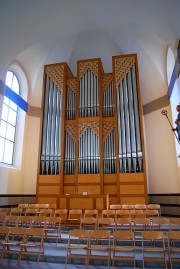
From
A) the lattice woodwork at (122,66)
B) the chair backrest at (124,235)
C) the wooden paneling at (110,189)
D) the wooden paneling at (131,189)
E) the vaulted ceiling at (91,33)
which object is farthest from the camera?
the lattice woodwork at (122,66)

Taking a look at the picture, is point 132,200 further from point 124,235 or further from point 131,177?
point 124,235

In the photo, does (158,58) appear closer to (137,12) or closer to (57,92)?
(137,12)

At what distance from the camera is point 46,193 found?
966 centimetres

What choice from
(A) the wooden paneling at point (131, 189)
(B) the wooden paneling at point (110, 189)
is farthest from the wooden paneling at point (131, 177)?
(B) the wooden paneling at point (110, 189)

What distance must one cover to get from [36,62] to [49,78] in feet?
5.24

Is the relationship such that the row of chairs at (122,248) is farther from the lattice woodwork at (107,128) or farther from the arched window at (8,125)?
the arched window at (8,125)

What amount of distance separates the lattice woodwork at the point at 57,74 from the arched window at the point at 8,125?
1761 millimetres

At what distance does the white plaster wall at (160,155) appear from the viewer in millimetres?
10352

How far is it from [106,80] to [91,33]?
8.67 feet

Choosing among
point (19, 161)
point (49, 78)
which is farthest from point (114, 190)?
point (49, 78)

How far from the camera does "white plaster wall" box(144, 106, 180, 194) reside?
10.4 metres

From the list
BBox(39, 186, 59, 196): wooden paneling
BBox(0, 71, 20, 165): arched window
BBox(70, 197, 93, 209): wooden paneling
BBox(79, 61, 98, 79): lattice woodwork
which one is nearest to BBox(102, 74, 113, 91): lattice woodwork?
BBox(79, 61, 98, 79): lattice woodwork

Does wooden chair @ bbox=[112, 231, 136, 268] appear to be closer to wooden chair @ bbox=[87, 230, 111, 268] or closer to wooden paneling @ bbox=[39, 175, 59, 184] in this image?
wooden chair @ bbox=[87, 230, 111, 268]

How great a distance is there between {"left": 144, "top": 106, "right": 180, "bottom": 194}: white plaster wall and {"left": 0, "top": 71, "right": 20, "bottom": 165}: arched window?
20.7 feet
